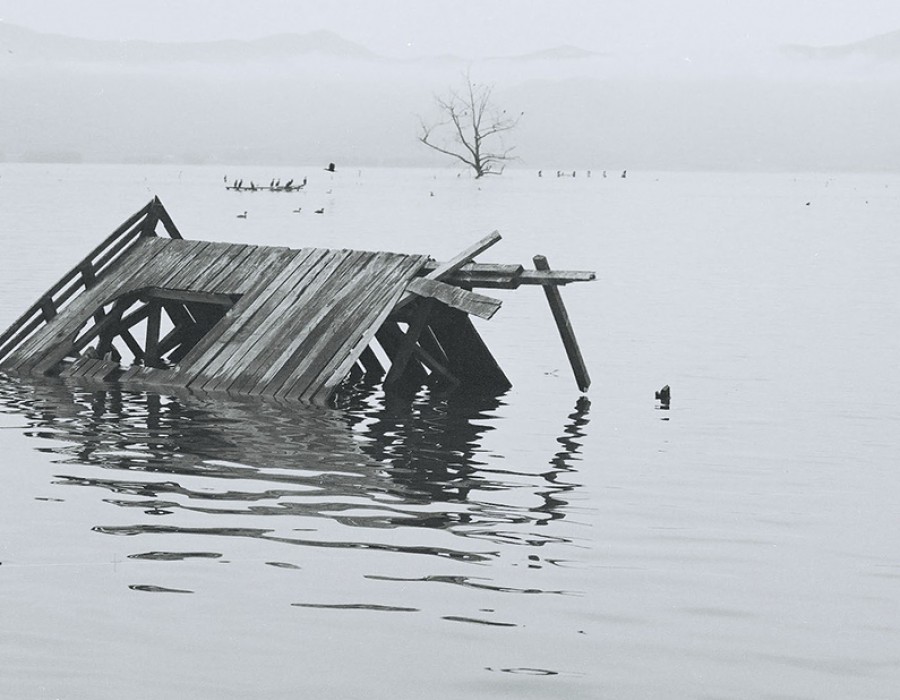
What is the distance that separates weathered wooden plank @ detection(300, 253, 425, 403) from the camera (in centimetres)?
1775

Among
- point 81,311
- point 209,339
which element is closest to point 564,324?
point 209,339

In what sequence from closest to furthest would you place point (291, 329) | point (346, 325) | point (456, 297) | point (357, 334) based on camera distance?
point (357, 334) → point (456, 297) → point (346, 325) → point (291, 329)

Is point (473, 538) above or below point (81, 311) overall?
below

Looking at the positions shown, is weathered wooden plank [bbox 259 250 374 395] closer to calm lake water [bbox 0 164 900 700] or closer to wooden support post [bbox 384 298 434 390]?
calm lake water [bbox 0 164 900 700]

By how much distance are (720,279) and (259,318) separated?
29.6m

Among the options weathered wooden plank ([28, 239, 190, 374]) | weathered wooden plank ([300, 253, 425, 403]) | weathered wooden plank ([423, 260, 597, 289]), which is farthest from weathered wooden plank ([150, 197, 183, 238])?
weathered wooden plank ([423, 260, 597, 289])

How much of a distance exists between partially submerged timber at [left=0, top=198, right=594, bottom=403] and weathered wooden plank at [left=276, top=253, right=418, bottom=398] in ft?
0.07

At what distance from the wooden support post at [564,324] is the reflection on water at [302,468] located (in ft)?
1.70

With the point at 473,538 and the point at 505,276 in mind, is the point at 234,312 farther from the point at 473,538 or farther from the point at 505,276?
the point at 473,538

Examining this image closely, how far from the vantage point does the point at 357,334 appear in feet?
59.6

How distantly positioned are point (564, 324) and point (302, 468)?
6.36 metres

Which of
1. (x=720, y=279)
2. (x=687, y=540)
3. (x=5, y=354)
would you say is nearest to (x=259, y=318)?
(x=5, y=354)

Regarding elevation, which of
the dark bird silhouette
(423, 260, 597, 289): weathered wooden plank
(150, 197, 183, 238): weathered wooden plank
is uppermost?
(150, 197, 183, 238): weathered wooden plank

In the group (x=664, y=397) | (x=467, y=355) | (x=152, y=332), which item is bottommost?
(x=664, y=397)
